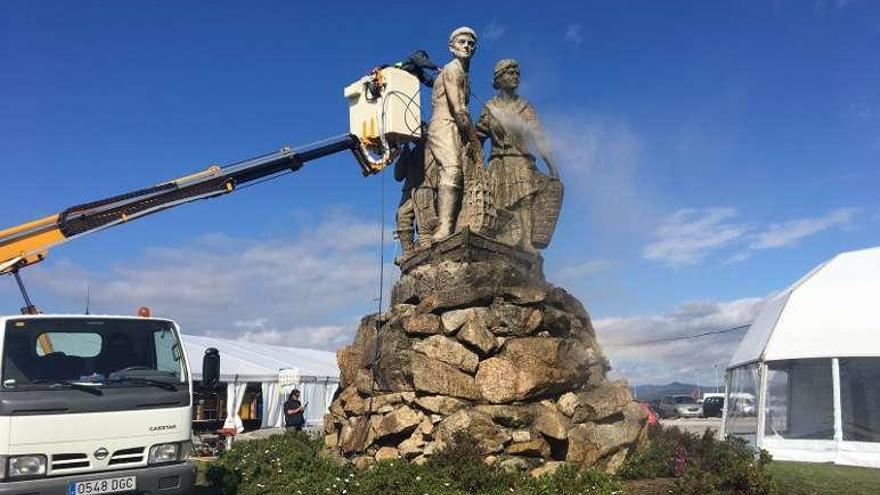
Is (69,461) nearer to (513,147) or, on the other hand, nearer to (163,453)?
(163,453)

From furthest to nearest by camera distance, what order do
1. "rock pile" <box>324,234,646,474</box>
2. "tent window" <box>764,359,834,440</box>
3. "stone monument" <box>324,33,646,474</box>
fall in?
1. "tent window" <box>764,359,834,440</box>
2. "stone monument" <box>324,33,646,474</box>
3. "rock pile" <box>324,234,646,474</box>

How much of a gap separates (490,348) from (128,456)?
16.6 ft

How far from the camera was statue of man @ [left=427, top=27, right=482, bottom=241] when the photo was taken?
12430 mm

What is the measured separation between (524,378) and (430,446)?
1.65 meters

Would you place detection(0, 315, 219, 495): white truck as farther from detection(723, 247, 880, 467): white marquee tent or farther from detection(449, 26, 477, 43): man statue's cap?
detection(723, 247, 880, 467): white marquee tent

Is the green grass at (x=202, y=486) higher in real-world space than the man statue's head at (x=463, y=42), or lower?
lower

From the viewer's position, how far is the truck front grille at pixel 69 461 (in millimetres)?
7086

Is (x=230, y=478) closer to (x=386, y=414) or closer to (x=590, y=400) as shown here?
(x=386, y=414)

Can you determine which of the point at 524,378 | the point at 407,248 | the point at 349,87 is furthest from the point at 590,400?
the point at 349,87

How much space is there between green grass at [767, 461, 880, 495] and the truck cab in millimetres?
7753

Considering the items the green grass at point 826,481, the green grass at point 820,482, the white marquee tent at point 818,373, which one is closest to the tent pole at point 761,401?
the white marquee tent at point 818,373

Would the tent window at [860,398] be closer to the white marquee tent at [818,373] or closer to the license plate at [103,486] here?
the white marquee tent at [818,373]

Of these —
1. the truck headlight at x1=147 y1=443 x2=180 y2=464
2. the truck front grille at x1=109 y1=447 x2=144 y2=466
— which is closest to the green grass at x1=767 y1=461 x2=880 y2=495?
the truck headlight at x1=147 y1=443 x2=180 y2=464

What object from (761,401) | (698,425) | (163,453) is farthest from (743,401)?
(163,453)
